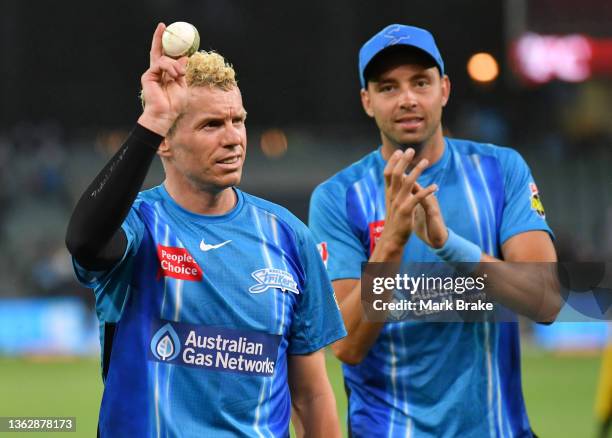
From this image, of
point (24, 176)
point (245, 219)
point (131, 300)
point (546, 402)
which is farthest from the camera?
point (24, 176)

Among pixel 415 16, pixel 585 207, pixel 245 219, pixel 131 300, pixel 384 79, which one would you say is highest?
pixel 415 16

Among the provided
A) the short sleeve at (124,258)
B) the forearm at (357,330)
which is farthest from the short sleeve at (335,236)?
the short sleeve at (124,258)

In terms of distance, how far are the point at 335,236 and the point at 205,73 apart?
1.20m

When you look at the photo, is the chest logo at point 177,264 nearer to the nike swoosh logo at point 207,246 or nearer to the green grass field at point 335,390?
the nike swoosh logo at point 207,246

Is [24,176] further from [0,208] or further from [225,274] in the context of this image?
[225,274]

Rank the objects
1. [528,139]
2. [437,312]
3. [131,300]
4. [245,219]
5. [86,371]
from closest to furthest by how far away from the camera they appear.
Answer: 1. [131,300]
2. [245,219]
3. [437,312]
4. [86,371]
5. [528,139]

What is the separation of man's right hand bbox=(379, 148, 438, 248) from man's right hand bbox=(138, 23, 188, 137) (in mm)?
975

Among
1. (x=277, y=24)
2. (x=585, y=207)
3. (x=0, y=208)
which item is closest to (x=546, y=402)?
(x=585, y=207)

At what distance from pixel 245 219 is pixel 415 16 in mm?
17337

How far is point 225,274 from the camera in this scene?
3518mm

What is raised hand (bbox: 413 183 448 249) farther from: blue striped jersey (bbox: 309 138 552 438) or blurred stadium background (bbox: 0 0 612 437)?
blurred stadium background (bbox: 0 0 612 437)

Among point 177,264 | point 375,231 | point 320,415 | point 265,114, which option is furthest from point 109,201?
point 265,114

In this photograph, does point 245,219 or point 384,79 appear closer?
point 245,219

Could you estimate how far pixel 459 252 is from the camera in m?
4.04
